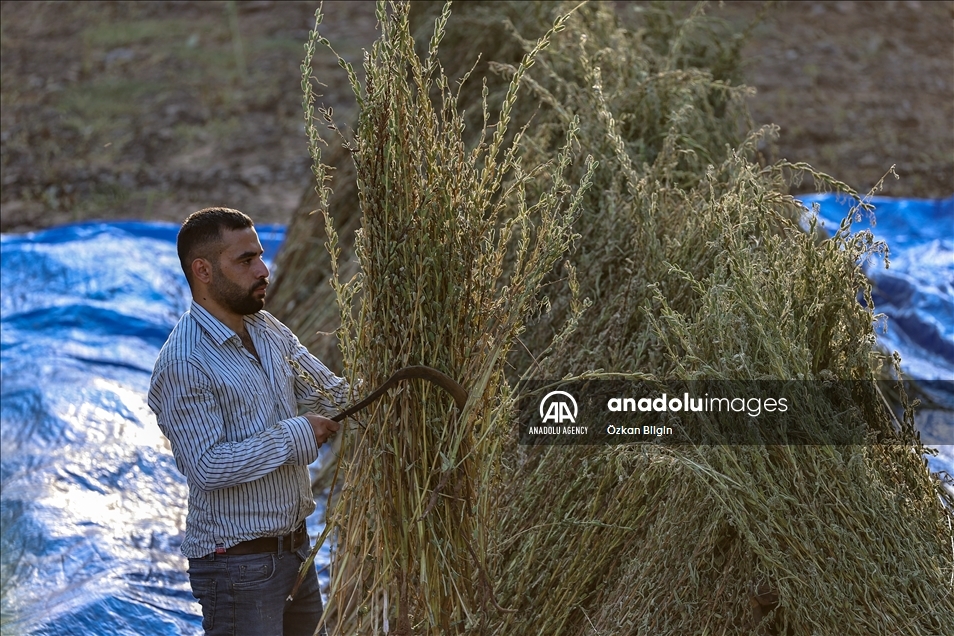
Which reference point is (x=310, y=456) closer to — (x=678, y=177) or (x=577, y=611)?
(x=577, y=611)

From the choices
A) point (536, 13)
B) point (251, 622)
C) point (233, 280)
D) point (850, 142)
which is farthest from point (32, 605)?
point (850, 142)

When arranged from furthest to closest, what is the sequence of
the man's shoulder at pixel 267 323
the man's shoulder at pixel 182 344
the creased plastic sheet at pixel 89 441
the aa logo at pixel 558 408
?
1. the creased plastic sheet at pixel 89 441
2. the aa logo at pixel 558 408
3. the man's shoulder at pixel 267 323
4. the man's shoulder at pixel 182 344

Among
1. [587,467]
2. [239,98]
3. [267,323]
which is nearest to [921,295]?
[587,467]

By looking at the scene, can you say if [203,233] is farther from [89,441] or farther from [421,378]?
[89,441]

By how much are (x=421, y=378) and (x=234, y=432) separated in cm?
41

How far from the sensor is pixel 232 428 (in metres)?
2.23

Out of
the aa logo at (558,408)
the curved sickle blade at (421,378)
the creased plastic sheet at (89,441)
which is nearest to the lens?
the curved sickle blade at (421,378)

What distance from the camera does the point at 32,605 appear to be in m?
3.07

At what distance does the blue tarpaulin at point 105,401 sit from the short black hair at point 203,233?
124 cm

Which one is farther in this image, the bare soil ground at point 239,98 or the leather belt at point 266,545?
the bare soil ground at point 239,98

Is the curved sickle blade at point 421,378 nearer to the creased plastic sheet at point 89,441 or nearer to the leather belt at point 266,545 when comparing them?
the leather belt at point 266,545

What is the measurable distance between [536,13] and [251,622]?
2849 millimetres

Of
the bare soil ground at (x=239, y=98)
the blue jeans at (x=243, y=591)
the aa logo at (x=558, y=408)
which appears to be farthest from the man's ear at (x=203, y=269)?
the bare soil ground at (x=239, y=98)

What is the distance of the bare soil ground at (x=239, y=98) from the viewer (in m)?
7.53
